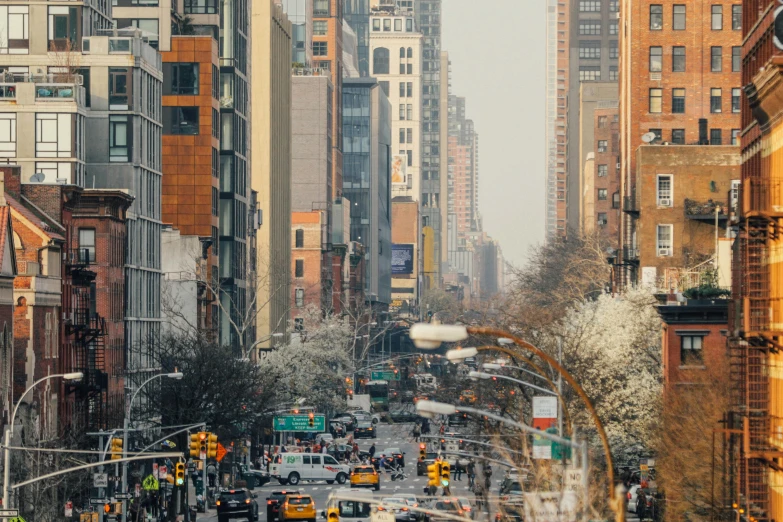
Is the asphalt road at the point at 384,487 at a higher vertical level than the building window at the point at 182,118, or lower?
lower

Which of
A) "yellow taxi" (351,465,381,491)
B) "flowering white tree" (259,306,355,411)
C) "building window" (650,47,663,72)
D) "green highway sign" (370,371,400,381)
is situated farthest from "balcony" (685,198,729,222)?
"green highway sign" (370,371,400,381)

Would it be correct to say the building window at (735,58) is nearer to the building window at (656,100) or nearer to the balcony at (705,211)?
the building window at (656,100)

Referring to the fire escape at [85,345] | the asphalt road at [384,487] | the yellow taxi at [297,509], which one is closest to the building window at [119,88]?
the fire escape at [85,345]

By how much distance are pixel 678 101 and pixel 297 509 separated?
5606 centimetres

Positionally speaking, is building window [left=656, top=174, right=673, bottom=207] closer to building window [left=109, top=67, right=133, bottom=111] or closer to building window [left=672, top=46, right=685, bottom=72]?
building window [left=672, top=46, right=685, bottom=72]

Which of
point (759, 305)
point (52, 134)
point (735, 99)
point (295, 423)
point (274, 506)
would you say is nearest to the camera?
point (759, 305)

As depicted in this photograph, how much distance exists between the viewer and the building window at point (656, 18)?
4850 inches

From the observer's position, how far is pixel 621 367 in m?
87.5

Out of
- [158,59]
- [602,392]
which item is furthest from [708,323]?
[158,59]

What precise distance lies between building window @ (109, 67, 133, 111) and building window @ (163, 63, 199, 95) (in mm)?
30420

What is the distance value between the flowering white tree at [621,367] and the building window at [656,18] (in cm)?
3268

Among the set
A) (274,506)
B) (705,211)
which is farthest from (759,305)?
(705,211)

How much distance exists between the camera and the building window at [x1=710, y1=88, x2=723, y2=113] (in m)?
124

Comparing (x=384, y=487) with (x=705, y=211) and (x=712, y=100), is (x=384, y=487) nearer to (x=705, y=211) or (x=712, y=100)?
(x=705, y=211)
